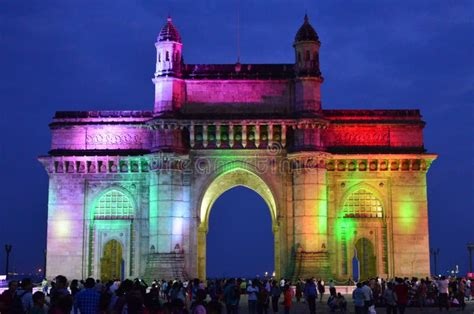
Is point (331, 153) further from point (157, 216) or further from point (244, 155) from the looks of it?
point (157, 216)

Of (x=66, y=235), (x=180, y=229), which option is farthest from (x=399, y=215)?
(x=66, y=235)

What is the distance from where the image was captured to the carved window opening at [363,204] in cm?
5069

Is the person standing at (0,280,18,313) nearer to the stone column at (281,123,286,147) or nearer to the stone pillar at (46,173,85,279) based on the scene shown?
the stone pillar at (46,173,85,279)

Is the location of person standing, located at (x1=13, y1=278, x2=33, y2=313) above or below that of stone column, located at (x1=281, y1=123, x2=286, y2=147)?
below

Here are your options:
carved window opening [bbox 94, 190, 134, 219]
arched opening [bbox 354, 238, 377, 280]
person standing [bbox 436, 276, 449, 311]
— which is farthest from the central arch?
person standing [bbox 436, 276, 449, 311]

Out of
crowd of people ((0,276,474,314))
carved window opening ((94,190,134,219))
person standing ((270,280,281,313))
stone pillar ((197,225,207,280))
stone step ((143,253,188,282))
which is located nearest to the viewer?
crowd of people ((0,276,474,314))

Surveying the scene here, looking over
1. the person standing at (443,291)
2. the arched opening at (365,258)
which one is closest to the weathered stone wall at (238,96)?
the arched opening at (365,258)

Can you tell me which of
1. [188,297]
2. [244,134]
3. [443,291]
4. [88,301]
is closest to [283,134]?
[244,134]

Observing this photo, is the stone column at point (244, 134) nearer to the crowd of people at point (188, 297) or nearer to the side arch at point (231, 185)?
the side arch at point (231, 185)

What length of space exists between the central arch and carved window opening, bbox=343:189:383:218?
15.2 ft

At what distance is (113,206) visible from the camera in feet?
165

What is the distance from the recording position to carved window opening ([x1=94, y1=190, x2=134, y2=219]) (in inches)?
1978

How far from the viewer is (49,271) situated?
49562 mm

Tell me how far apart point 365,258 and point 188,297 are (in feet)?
86.2
